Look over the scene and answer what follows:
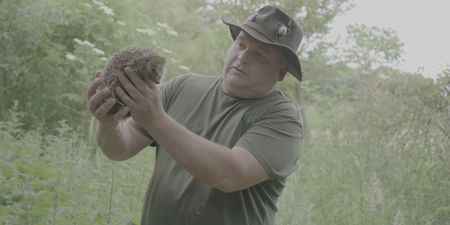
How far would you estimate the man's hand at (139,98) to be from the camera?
2695 mm

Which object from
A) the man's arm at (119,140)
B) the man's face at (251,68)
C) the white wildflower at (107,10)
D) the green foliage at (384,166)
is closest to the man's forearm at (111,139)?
the man's arm at (119,140)

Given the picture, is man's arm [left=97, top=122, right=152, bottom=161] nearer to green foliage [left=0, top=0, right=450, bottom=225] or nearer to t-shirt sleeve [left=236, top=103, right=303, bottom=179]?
t-shirt sleeve [left=236, top=103, right=303, bottom=179]

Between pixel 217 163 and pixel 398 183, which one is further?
pixel 398 183

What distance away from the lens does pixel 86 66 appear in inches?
424

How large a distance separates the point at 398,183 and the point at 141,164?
2291 millimetres

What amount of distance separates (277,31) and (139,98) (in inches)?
38.5

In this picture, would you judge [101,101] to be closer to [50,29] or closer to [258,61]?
[258,61]

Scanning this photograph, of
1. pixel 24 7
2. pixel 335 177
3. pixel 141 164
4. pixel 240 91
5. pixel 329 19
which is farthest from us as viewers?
pixel 329 19

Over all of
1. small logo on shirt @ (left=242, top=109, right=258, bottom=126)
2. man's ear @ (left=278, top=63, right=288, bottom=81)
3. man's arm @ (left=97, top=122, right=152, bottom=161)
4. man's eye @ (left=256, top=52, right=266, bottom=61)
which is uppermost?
man's eye @ (left=256, top=52, right=266, bottom=61)

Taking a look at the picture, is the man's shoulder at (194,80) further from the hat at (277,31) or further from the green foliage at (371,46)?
the green foliage at (371,46)

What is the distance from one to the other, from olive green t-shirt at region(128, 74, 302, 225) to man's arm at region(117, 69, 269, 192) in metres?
0.20

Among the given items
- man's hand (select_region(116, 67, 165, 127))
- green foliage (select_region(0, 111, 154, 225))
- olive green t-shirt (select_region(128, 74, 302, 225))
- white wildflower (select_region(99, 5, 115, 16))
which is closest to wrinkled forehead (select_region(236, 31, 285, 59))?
olive green t-shirt (select_region(128, 74, 302, 225))

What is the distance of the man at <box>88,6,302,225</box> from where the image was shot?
2.74 m

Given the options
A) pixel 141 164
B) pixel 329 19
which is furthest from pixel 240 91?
pixel 329 19
